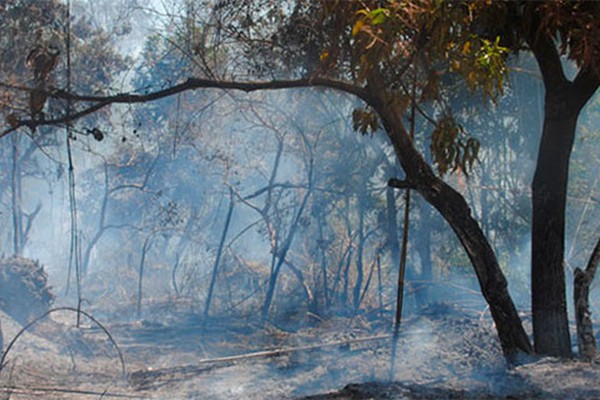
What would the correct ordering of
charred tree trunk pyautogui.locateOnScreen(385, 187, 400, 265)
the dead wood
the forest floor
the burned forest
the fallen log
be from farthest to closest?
charred tree trunk pyautogui.locateOnScreen(385, 187, 400, 265)
the dead wood
the fallen log
the burned forest
the forest floor

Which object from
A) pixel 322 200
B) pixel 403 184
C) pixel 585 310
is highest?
pixel 322 200

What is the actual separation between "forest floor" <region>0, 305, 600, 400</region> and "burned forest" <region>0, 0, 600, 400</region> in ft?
0.15

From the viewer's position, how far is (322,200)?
46.9ft

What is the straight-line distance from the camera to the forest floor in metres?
5.15

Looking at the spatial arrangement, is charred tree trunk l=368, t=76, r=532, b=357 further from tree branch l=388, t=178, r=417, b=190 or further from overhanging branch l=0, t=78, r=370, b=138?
overhanging branch l=0, t=78, r=370, b=138

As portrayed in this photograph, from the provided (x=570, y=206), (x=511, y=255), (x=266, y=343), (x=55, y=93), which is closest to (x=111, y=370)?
(x=266, y=343)

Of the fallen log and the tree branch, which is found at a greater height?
the tree branch

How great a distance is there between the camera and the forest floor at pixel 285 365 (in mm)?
5148

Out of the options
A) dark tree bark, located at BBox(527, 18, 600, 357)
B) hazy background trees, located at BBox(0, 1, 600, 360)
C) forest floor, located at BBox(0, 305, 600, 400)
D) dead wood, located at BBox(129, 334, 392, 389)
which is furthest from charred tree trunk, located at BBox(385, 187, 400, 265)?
dark tree bark, located at BBox(527, 18, 600, 357)

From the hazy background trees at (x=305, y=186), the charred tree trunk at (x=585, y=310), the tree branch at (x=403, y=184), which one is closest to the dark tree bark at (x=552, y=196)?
the charred tree trunk at (x=585, y=310)

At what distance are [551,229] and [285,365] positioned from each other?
373 cm

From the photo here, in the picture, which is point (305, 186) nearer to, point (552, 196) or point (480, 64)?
point (552, 196)

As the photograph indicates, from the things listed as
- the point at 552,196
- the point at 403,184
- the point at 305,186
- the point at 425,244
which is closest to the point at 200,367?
the point at 403,184

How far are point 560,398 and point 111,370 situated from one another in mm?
6558
